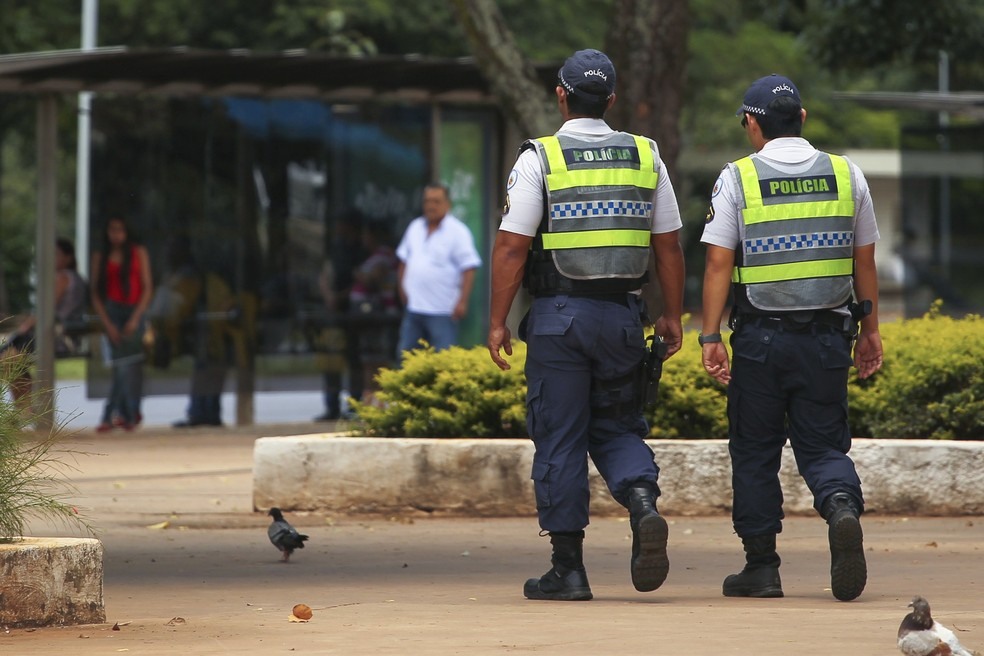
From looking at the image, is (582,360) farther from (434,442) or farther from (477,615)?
(434,442)

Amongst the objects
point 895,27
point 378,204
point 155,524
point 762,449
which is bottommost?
point 155,524

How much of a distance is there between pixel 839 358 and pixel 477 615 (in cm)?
155

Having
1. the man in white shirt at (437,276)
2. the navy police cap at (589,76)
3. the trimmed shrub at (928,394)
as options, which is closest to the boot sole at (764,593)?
the navy police cap at (589,76)

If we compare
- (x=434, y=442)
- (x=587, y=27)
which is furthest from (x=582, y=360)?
(x=587, y=27)

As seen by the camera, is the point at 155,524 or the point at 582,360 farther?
the point at 155,524

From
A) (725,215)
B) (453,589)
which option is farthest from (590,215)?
(453,589)

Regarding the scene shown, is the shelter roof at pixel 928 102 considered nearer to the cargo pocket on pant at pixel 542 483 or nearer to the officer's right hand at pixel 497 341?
the officer's right hand at pixel 497 341

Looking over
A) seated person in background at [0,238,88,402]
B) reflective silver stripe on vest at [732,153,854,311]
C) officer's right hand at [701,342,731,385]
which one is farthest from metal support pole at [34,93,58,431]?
reflective silver stripe on vest at [732,153,854,311]

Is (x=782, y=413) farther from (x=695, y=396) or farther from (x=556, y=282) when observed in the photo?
(x=695, y=396)

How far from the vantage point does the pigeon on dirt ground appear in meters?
4.28

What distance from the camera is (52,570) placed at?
17.5 feet

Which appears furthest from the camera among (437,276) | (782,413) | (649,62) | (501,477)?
(437,276)

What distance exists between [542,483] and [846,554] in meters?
1.06

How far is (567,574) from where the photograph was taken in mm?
5996
